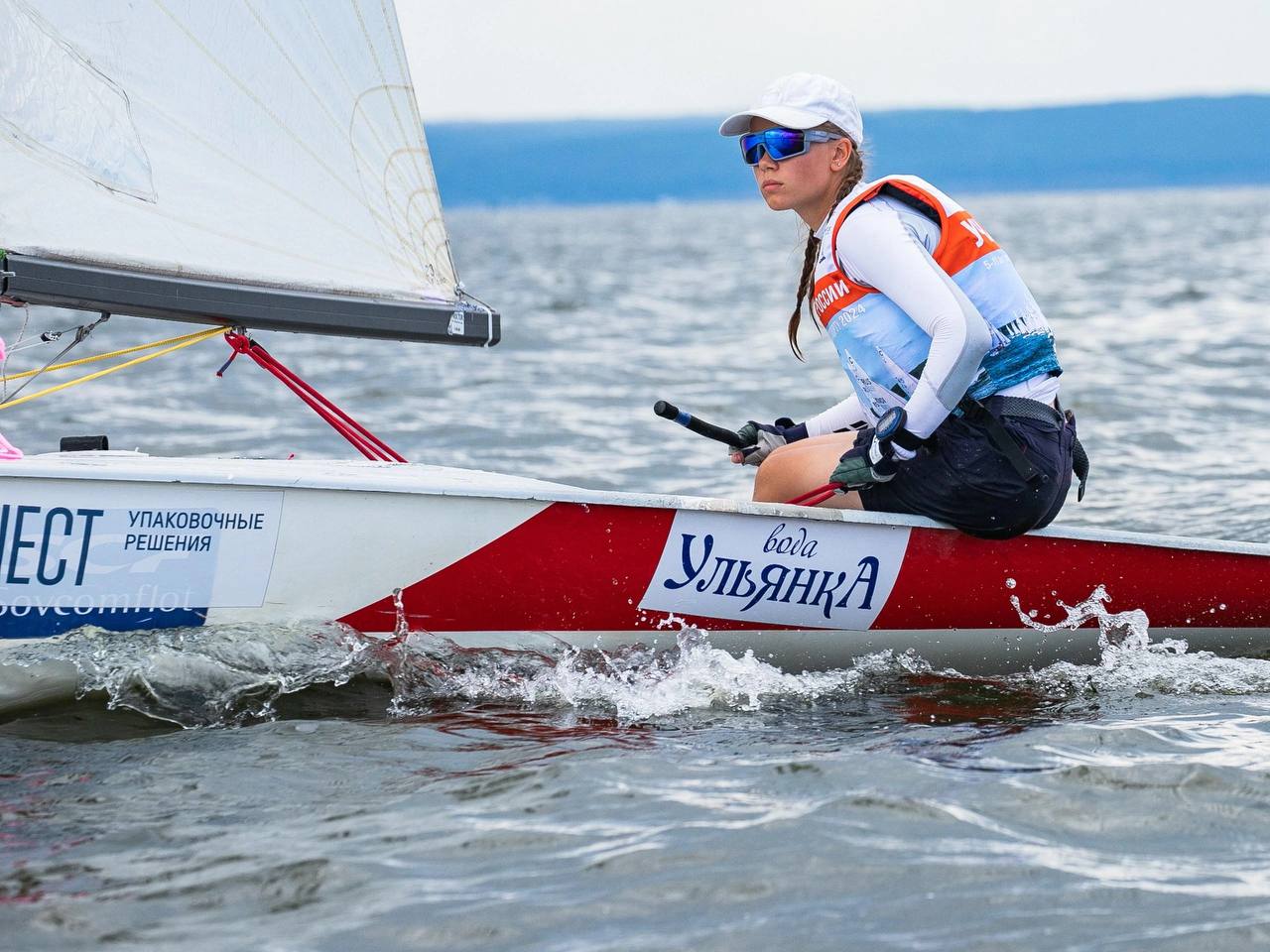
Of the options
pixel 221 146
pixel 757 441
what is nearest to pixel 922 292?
pixel 757 441

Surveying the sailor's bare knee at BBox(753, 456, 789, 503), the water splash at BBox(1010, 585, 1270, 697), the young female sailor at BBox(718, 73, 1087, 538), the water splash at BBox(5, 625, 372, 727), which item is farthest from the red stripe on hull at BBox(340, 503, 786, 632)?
the water splash at BBox(1010, 585, 1270, 697)

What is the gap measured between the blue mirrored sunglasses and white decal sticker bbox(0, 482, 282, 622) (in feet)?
4.50

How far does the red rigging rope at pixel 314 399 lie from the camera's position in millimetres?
3859

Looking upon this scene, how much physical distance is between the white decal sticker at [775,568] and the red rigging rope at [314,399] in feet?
2.63

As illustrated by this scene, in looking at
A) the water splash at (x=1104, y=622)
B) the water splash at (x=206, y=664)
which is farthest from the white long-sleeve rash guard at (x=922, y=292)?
the water splash at (x=206, y=664)

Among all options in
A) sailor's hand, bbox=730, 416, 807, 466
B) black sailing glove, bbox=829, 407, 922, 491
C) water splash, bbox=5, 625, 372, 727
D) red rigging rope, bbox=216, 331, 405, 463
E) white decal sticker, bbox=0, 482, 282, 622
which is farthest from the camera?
sailor's hand, bbox=730, 416, 807, 466

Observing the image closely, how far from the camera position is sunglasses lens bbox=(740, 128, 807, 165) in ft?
11.5

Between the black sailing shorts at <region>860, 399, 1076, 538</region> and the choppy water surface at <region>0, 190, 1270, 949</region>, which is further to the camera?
the black sailing shorts at <region>860, 399, 1076, 538</region>

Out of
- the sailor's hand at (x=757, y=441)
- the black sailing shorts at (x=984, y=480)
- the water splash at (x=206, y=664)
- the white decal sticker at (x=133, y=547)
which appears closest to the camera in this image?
the white decal sticker at (x=133, y=547)

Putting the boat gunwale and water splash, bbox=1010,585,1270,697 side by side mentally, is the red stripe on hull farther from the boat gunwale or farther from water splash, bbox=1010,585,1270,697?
water splash, bbox=1010,585,1270,697

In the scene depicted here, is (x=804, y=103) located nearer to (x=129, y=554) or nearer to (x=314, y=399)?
(x=314, y=399)

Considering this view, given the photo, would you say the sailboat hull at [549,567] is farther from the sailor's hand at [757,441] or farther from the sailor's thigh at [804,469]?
the sailor's hand at [757,441]

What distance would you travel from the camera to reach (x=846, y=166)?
11.8 feet

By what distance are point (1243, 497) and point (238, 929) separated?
205 inches
